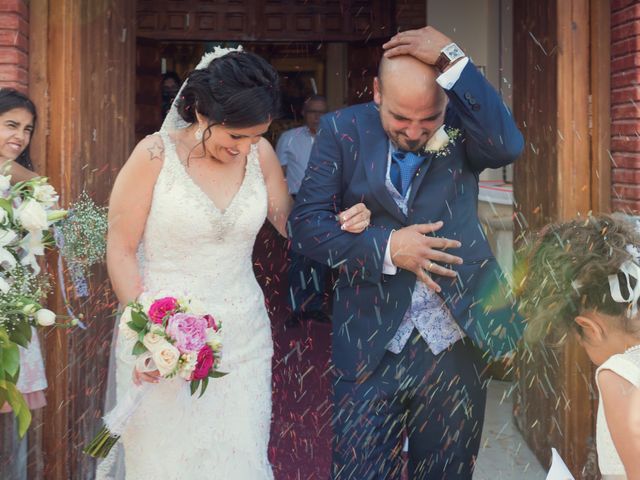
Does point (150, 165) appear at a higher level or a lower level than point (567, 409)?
higher

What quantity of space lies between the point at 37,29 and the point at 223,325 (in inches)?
77.9

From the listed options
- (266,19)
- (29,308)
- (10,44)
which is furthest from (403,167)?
(266,19)

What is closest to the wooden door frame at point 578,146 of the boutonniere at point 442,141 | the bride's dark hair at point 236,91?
the boutonniere at point 442,141

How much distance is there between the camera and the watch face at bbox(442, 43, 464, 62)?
3629mm

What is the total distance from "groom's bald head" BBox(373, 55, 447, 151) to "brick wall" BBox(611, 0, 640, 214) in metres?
1.57

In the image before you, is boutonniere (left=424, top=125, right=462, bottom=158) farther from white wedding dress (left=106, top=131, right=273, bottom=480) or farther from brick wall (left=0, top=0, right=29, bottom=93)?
brick wall (left=0, top=0, right=29, bottom=93)

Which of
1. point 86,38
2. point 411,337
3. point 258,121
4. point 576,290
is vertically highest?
point 86,38

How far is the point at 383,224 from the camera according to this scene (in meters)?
3.87

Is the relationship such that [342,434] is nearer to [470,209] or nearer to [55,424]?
[470,209]

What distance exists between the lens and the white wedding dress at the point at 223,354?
13.0 ft

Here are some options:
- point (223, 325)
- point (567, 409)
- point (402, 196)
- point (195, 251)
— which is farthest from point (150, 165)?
point (567, 409)

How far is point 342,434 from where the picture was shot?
3.94m

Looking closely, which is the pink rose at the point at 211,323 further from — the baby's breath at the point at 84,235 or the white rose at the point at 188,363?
the baby's breath at the point at 84,235

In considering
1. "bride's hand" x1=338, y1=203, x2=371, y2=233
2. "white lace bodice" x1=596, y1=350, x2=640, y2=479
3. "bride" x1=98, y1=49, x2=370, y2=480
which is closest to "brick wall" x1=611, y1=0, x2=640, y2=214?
"bride's hand" x1=338, y1=203, x2=371, y2=233
